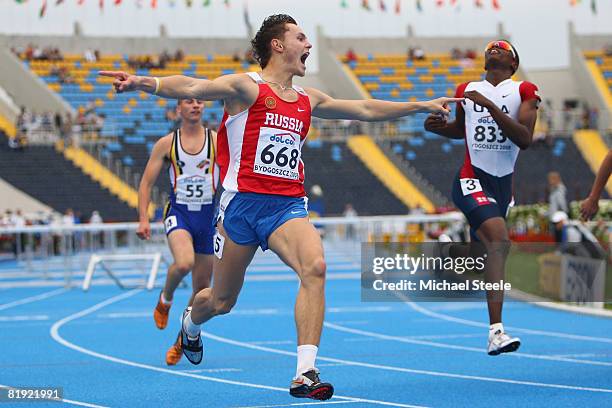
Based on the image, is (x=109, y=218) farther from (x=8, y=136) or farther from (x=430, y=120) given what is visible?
(x=430, y=120)

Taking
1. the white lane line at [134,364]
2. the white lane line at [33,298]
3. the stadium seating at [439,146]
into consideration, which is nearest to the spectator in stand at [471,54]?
the stadium seating at [439,146]

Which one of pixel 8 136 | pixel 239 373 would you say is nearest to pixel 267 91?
pixel 239 373

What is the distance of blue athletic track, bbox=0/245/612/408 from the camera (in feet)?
23.3

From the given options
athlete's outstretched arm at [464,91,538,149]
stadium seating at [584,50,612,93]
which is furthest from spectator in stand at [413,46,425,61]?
athlete's outstretched arm at [464,91,538,149]

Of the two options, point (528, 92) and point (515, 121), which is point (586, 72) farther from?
point (515, 121)

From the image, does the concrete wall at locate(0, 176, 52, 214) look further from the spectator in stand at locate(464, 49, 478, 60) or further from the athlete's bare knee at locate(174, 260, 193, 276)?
the athlete's bare knee at locate(174, 260, 193, 276)

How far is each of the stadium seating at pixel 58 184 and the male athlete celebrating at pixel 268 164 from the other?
29.1m

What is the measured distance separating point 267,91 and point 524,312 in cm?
800

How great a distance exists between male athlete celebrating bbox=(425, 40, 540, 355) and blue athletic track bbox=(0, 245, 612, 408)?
2.96 feet

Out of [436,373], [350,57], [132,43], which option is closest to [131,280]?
[436,373]

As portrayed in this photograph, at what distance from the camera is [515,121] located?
7.79 metres

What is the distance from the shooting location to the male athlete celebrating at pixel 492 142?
786cm

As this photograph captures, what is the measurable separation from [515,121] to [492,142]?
11.5 inches

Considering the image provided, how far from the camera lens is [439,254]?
971 centimetres
